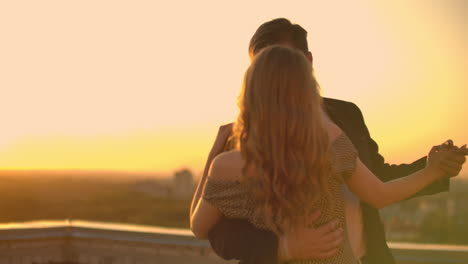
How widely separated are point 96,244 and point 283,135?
2890 millimetres

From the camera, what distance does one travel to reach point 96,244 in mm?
4082

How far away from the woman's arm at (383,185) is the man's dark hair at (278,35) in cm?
57

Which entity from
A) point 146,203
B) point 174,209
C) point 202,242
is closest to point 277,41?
point 202,242

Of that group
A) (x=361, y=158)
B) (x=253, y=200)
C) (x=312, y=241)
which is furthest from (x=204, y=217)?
(x=361, y=158)

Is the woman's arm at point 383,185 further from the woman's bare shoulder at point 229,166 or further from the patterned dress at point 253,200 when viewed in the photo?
the woman's bare shoulder at point 229,166

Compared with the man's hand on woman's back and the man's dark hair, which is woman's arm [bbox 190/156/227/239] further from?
the man's dark hair

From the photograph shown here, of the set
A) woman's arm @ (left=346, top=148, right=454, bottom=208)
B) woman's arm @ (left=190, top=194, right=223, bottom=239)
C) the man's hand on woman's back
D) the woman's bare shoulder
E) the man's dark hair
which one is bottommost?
the man's hand on woman's back

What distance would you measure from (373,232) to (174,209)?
84.0ft

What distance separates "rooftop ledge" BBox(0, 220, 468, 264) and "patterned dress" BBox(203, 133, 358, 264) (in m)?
2.20

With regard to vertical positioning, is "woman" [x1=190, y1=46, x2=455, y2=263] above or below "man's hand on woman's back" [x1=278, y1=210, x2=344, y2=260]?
above

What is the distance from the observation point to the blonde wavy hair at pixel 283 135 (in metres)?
1.43

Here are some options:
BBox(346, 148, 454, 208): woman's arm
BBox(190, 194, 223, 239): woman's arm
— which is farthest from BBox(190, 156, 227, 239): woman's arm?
BBox(346, 148, 454, 208): woman's arm

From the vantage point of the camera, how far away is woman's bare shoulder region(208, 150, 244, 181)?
150cm

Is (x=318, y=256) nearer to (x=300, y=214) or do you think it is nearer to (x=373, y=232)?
(x=300, y=214)
